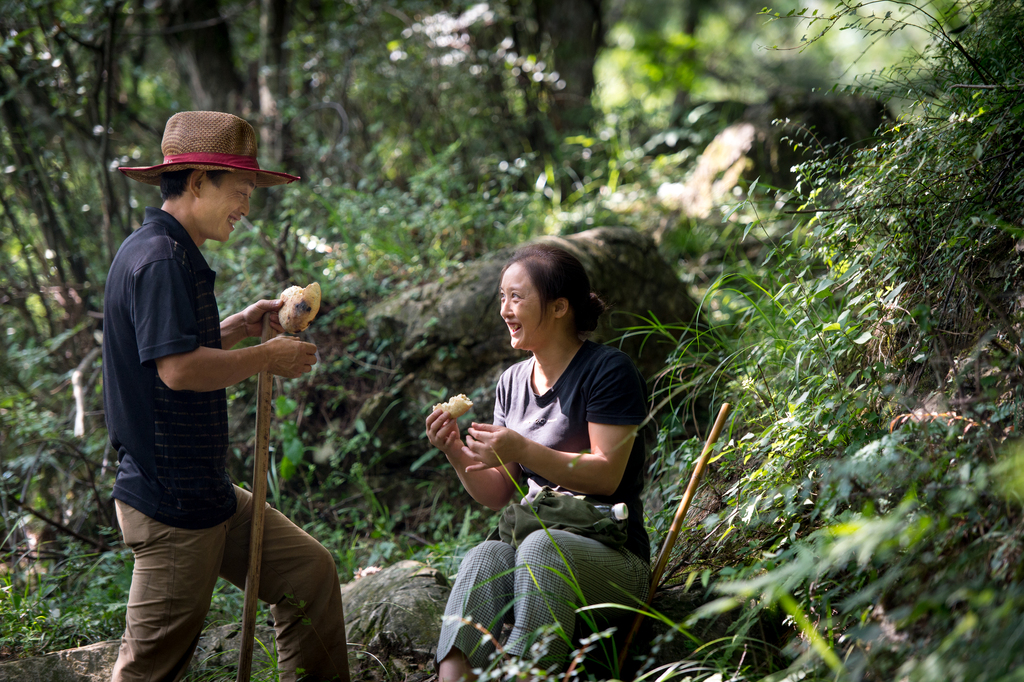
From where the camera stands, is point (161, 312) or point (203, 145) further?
point (203, 145)

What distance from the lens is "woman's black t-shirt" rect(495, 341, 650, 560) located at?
92.5 inches

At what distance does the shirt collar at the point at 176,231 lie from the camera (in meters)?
→ 2.41

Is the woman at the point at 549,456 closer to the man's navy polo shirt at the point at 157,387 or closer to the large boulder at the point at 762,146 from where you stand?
the man's navy polo shirt at the point at 157,387

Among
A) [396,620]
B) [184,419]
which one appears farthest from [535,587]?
[184,419]

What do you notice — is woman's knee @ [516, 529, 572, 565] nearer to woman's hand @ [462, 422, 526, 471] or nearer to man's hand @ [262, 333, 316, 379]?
woman's hand @ [462, 422, 526, 471]

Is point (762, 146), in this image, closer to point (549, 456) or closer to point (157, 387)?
point (549, 456)

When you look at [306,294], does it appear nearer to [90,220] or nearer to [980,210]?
[980,210]

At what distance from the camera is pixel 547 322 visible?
256 centimetres

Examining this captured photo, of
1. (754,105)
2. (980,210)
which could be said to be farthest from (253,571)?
(754,105)

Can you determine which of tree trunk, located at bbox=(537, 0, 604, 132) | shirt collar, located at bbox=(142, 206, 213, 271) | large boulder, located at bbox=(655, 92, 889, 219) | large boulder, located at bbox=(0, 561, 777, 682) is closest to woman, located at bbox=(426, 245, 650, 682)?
large boulder, located at bbox=(0, 561, 777, 682)

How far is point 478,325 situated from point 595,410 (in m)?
2.16

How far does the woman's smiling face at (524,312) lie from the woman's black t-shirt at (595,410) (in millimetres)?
166

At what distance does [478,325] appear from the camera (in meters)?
4.43

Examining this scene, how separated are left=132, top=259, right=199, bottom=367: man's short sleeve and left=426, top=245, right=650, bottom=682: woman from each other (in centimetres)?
84
